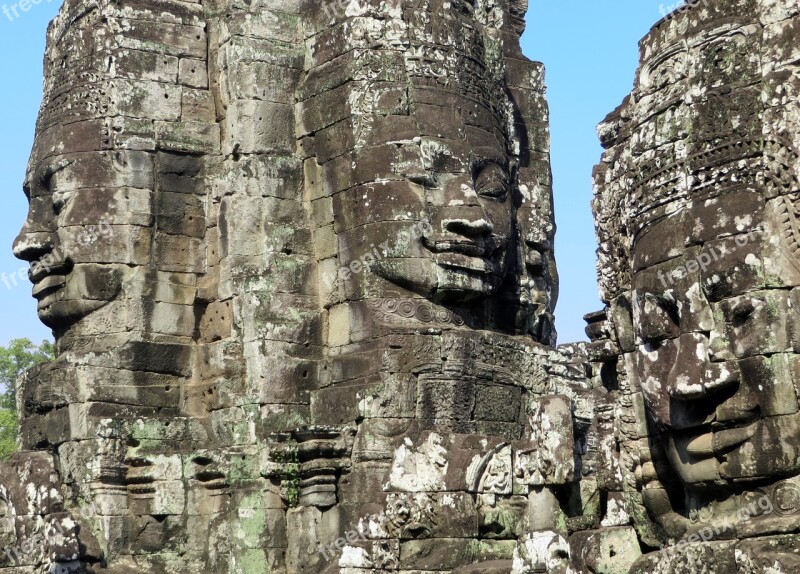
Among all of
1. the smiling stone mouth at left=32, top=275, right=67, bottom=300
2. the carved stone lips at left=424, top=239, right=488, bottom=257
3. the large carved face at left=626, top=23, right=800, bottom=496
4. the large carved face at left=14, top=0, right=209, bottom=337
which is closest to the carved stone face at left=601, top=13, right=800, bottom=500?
the large carved face at left=626, top=23, right=800, bottom=496

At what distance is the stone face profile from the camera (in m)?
18.0

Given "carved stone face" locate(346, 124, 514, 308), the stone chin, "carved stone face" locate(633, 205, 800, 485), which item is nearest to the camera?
"carved stone face" locate(633, 205, 800, 485)

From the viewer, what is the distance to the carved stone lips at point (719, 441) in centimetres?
962

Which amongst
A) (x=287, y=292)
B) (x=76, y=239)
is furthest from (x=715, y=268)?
(x=76, y=239)

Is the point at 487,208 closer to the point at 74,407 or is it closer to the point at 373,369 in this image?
the point at 373,369

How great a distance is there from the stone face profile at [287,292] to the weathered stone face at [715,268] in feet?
14.8

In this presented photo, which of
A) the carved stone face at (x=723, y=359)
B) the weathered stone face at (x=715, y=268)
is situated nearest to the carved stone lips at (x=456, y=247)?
the weathered stone face at (x=715, y=268)

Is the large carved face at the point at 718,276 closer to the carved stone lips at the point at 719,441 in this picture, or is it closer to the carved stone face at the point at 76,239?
the carved stone lips at the point at 719,441

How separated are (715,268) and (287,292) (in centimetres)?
994

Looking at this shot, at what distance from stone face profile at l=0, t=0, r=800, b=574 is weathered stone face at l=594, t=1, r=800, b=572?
4.51 meters

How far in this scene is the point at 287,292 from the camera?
1928 cm

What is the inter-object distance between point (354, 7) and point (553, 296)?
15.0 feet

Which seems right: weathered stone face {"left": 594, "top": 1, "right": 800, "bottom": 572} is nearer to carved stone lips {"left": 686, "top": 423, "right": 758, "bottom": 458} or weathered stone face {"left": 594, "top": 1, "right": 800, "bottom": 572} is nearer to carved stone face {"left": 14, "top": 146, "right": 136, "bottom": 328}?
carved stone lips {"left": 686, "top": 423, "right": 758, "bottom": 458}

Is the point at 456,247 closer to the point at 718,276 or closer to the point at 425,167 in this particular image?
the point at 425,167
